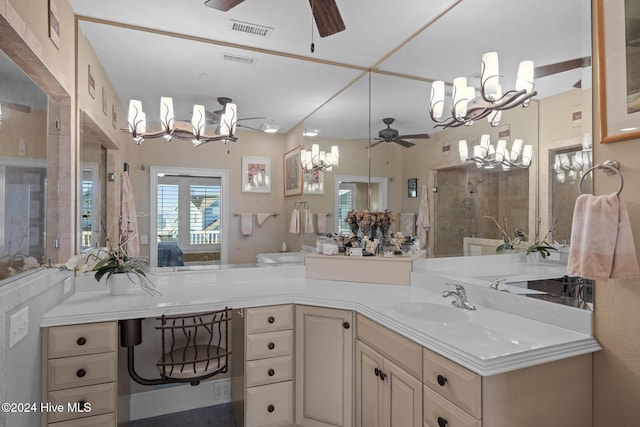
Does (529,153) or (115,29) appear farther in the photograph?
(115,29)

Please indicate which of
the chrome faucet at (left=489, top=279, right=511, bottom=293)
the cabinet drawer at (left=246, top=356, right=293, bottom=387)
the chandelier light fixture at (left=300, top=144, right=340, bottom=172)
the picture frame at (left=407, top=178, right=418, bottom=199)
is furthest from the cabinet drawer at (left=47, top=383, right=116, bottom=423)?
the picture frame at (left=407, top=178, right=418, bottom=199)

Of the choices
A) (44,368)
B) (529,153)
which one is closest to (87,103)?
(44,368)

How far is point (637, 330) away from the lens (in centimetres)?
129

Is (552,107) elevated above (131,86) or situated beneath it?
situated beneath

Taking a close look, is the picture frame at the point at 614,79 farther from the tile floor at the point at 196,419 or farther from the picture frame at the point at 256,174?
the tile floor at the point at 196,419

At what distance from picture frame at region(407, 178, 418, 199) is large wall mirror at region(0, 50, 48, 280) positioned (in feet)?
7.67

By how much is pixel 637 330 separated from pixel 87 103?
3125 millimetres

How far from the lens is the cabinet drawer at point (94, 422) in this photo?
5.60 feet

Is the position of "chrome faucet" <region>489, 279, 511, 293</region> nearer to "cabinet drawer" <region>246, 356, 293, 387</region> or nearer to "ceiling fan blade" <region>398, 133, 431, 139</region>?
"ceiling fan blade" <region>398, 133, 431, 139</region>

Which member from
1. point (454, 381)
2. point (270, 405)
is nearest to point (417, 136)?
point (454, 381)

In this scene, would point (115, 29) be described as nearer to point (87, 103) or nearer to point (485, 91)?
point (87, 103)

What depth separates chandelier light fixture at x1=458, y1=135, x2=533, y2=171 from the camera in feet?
6.04

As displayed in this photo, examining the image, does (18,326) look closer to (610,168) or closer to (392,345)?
(392,345)

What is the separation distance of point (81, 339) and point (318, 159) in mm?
2008
